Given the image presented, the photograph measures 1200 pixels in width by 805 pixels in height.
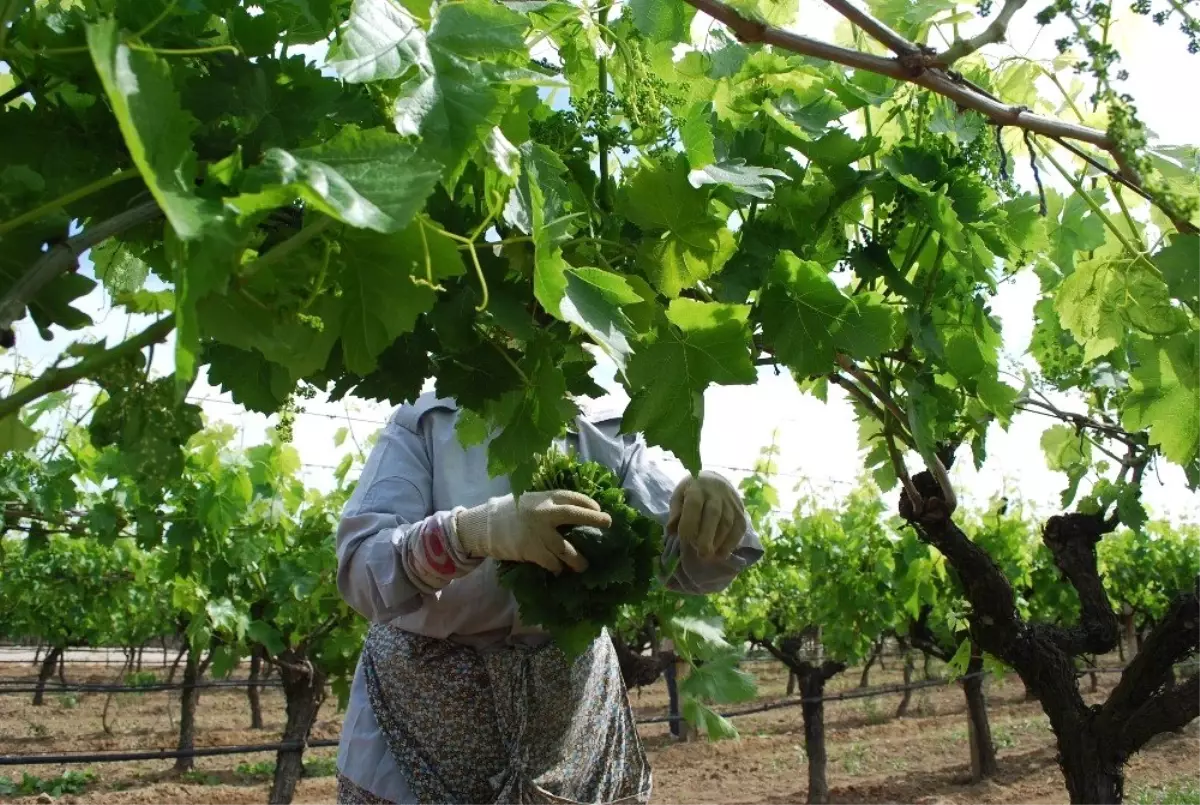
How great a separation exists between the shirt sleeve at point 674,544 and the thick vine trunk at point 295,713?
5.29 m

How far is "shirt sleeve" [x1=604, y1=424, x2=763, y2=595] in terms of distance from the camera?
88.0 inches

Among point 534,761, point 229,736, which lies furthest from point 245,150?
point 229,736

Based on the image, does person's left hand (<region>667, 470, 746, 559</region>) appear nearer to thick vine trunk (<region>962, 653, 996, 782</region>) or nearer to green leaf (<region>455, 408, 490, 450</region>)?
green leaf (<region>455, 408, 490, 450</region>)

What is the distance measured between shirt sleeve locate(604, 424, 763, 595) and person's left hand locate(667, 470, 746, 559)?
0.06 m

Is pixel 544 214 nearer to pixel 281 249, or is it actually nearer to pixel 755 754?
pixel 281 249

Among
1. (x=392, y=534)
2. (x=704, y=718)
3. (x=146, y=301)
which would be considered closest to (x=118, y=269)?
(x=146, y=301)

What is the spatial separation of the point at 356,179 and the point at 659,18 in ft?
2.67

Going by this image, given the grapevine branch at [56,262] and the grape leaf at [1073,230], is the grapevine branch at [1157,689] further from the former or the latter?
the grapevine branch at [56,262]

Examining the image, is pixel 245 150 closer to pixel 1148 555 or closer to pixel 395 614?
pixel 395 614

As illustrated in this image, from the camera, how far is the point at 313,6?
3.42 feet

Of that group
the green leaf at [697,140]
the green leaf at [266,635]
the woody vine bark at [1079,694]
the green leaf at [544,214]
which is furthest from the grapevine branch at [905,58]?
the green leaf at [266,635]

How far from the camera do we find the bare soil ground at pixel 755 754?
35.0ft

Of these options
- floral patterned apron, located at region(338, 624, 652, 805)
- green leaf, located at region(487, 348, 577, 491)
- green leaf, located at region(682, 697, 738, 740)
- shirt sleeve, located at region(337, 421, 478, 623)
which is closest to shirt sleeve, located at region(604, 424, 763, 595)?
floral patterned apron, located at region(338, 624, 652, 805)

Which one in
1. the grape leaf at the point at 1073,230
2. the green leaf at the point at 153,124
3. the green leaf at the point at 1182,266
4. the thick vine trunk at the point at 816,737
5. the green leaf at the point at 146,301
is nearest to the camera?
the green leaf at the point at 153,124
